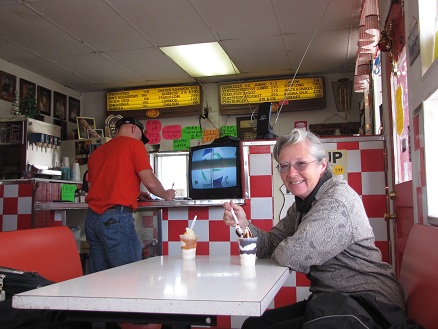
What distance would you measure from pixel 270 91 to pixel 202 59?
1238 mm

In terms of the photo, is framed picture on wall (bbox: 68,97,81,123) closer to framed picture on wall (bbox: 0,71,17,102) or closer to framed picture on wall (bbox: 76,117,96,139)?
framed picture on wall (bbox: 76,117,96,139)

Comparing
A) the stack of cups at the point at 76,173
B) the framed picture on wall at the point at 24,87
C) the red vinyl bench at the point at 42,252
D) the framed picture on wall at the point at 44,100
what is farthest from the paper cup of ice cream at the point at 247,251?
the framed picture on wall at the point at 44,100

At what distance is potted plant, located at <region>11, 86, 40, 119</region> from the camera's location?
19.2 ft

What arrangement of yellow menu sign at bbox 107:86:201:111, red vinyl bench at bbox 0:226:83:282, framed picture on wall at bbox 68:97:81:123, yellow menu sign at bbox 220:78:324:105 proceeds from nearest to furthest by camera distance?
red vinyl bench at bbox 0:226:83:282
yellow menu sign at bbox 220:78:324:105
yellow menu sign at bbox 107:86:201:111
framed picture on wall at bbox 68:97:81:123

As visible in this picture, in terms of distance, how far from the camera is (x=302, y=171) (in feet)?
6.39

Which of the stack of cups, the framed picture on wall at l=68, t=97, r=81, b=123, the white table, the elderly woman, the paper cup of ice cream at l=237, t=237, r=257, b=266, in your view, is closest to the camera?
the white table

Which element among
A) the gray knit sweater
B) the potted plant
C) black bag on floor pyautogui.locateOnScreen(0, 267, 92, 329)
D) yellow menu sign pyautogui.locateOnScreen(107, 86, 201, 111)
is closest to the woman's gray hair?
the gray knit sweater

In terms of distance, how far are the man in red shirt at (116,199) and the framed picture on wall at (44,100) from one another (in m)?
3.55

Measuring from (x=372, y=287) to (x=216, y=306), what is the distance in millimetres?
835

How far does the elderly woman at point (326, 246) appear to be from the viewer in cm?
162

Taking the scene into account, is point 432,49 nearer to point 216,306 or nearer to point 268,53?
point 216,306

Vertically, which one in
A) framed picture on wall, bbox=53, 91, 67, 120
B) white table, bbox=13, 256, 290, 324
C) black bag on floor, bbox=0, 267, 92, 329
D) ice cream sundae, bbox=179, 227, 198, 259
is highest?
framed picture on wall, bbox=53, 91, 67, 120

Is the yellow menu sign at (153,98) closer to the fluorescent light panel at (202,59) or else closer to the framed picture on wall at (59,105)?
the fluorescent light panel at (202,59)

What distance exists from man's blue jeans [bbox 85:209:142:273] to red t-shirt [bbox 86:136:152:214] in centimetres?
8
